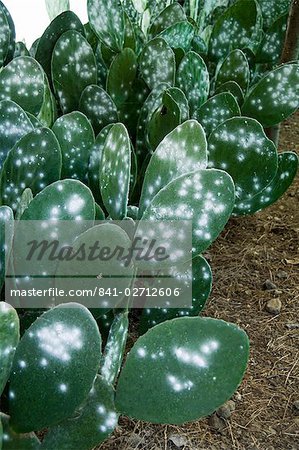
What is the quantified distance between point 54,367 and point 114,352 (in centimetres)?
14

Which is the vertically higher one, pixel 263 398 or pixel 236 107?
pixel 236 107

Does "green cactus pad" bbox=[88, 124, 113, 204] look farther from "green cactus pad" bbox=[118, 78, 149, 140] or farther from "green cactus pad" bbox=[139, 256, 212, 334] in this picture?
"green cactus pad" bbox=[118, 78, 149, 140]

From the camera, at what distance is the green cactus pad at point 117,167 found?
100 centimetres

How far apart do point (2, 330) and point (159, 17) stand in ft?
4.16

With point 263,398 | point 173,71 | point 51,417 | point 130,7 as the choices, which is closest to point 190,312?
point 263,398

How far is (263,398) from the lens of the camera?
117cm

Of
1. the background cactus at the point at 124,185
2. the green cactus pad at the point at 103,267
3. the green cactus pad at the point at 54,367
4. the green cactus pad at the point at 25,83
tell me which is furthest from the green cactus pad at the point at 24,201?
the green cactus pad at the point at 25,83

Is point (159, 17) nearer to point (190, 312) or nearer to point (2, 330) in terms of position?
point (190, 312)

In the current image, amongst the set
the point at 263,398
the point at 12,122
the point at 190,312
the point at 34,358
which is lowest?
the point at 263,398

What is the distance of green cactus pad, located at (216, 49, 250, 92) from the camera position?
4.92 ft

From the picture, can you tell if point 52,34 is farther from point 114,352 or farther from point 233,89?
point 114,352

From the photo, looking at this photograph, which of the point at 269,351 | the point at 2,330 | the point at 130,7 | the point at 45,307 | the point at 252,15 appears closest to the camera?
the point at 2,330

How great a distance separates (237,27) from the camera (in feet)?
5.46

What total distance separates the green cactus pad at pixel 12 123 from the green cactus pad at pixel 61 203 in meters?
0.24
